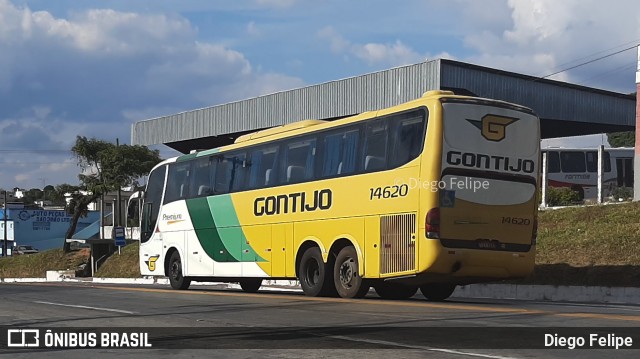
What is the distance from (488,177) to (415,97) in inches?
1062

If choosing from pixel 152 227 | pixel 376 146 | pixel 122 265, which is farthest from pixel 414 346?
pixel 122 265

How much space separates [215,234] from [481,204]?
8924 millimetres

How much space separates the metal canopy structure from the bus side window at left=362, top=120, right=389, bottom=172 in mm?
24137

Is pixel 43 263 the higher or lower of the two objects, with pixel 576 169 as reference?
lower

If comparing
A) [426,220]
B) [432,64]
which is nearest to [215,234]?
[426,220]

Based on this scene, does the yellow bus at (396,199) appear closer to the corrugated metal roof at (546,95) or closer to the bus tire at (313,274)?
the bus tire at (313,274)

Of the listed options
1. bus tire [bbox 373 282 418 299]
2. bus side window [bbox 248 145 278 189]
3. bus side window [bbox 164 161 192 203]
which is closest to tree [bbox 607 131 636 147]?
bus side window [bbox 164 161 192 203]

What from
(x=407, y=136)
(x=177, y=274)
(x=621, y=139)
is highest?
(x=621, y=139)

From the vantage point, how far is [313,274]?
1895 cm

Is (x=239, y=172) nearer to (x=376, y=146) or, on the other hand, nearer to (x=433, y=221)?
(x=376, y=146)

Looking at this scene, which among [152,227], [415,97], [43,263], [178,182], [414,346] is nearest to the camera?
[414,346]

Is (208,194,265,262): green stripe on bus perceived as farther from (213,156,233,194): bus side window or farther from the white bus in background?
the white bus in background

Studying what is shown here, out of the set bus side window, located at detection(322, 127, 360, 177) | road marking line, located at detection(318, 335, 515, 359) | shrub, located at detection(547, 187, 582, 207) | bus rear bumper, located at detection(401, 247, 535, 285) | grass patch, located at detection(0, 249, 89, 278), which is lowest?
grass patch, located at detection(0, 249, 89, 278)

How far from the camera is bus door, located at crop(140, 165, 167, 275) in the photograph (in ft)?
86.2
